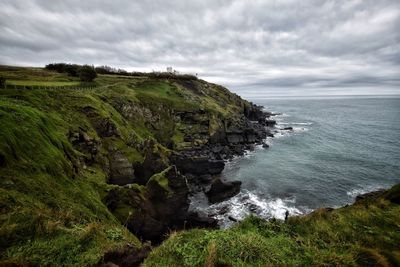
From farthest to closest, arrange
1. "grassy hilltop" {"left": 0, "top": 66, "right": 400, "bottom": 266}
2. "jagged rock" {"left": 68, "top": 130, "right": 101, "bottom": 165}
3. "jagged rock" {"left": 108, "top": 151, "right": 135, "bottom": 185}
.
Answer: "jagged rock" {"left": 108, "top": 151, "right": 135, "bottom": 185}, "jagged rock" {"left": 68, "top": 130, "right": 101, "bottom": 165}, "grassy hilltop" {"left": 0, "top": 66, "right": 400, "bottom": 266}

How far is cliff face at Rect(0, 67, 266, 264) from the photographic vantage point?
8.47 metres

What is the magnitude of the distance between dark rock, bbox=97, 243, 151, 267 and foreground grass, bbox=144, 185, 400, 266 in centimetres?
45

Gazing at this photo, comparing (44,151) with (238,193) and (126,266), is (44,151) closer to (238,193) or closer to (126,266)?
(126,266)

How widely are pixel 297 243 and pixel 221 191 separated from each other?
29.0m

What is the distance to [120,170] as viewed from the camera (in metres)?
32.9

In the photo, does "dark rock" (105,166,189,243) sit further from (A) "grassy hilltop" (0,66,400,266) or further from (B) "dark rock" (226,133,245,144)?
(B) "dark rock" (226,133,245,144)

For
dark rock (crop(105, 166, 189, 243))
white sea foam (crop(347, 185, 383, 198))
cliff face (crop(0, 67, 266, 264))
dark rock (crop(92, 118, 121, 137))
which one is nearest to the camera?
cliff face (crop(0, 67, 266, 264))

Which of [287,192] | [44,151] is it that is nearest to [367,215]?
[44,151]

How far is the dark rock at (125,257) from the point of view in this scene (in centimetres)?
798

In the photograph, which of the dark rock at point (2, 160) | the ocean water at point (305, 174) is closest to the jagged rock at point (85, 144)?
the dark rock at point (2, 160)

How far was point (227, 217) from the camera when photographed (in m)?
32.8

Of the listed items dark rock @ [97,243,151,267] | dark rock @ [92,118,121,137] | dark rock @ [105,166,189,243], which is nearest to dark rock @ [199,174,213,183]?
dark rock @ [105,166,189,243]

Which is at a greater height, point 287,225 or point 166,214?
point 287,225

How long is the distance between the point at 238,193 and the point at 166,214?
17.9 meters
